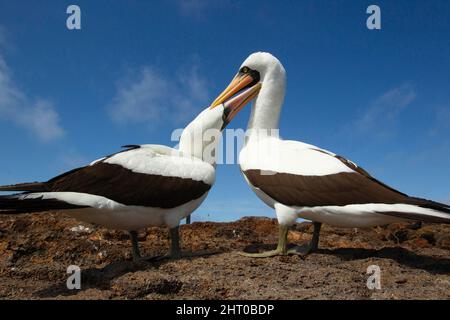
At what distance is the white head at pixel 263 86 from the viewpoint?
307 inches

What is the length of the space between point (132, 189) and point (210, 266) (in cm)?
156

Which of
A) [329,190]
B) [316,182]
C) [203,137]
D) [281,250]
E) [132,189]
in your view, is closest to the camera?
[132,189]

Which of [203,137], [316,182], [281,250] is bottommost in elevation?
[281,250]

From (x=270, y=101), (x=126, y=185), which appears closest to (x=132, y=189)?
(x=126, y=185)

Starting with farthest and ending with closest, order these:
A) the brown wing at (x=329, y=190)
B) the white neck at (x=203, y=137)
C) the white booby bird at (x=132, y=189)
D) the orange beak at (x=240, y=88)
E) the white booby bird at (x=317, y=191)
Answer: the orange beak at (x=240, y=88), the white neck at (x=203, y=137), the brown wing at (x=329, y=190), the white booby bird at (x=317, y=191), the white booby bird at (x=132, y=189)

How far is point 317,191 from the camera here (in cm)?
582

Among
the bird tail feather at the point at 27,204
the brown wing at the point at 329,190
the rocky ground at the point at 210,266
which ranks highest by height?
the brown wing at the point at 329,190

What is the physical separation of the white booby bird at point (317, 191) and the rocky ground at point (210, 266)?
685 millimetres

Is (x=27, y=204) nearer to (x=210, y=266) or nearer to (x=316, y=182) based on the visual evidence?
(x=210, y=266)

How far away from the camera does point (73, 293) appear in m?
5.04

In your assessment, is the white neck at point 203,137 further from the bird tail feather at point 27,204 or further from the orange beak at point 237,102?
the bird tail feather at point 27,204

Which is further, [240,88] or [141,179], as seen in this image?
[240,88]

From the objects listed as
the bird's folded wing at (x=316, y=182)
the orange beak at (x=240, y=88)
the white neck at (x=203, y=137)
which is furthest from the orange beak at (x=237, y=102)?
the bird's folded wing at (x=316, y=182)
